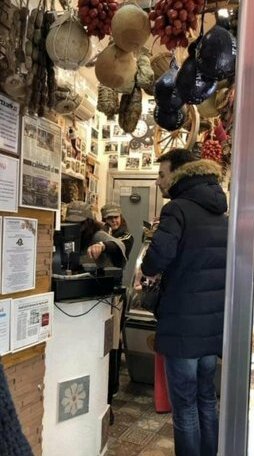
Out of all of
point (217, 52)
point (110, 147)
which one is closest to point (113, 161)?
point (110, 147)

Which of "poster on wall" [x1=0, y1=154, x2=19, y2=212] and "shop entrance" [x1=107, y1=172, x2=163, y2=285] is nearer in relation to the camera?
"poster on wall" [x1=0, y1=154, x2=19, y2=212]

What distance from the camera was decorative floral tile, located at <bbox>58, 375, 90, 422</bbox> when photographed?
2320 mm

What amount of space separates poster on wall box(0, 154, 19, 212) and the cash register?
54 cm

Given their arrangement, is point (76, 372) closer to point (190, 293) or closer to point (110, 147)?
point (190, 293)

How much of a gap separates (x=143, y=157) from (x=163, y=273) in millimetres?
3615

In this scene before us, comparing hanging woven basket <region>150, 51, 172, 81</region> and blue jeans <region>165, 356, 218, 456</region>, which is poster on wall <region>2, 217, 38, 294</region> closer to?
blue jeans <region>165, 356, 218, 456</region>

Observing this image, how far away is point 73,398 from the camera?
7.80ft

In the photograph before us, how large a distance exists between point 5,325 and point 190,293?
88 centimetres

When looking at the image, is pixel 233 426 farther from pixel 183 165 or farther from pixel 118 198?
pixel 118 198

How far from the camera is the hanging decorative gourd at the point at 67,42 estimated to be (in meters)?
1.80

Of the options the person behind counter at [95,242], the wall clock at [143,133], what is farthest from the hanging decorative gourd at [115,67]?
the wall clock at [143,133]

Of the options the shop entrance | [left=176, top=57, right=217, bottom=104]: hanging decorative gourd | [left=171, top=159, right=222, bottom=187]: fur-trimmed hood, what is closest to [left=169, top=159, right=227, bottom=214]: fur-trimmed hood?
[left=171, top=159, right=222, bottom=187]: fur-trimmed hood

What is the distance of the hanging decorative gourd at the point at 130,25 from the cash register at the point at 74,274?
107 cm

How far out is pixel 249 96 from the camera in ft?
2.70
